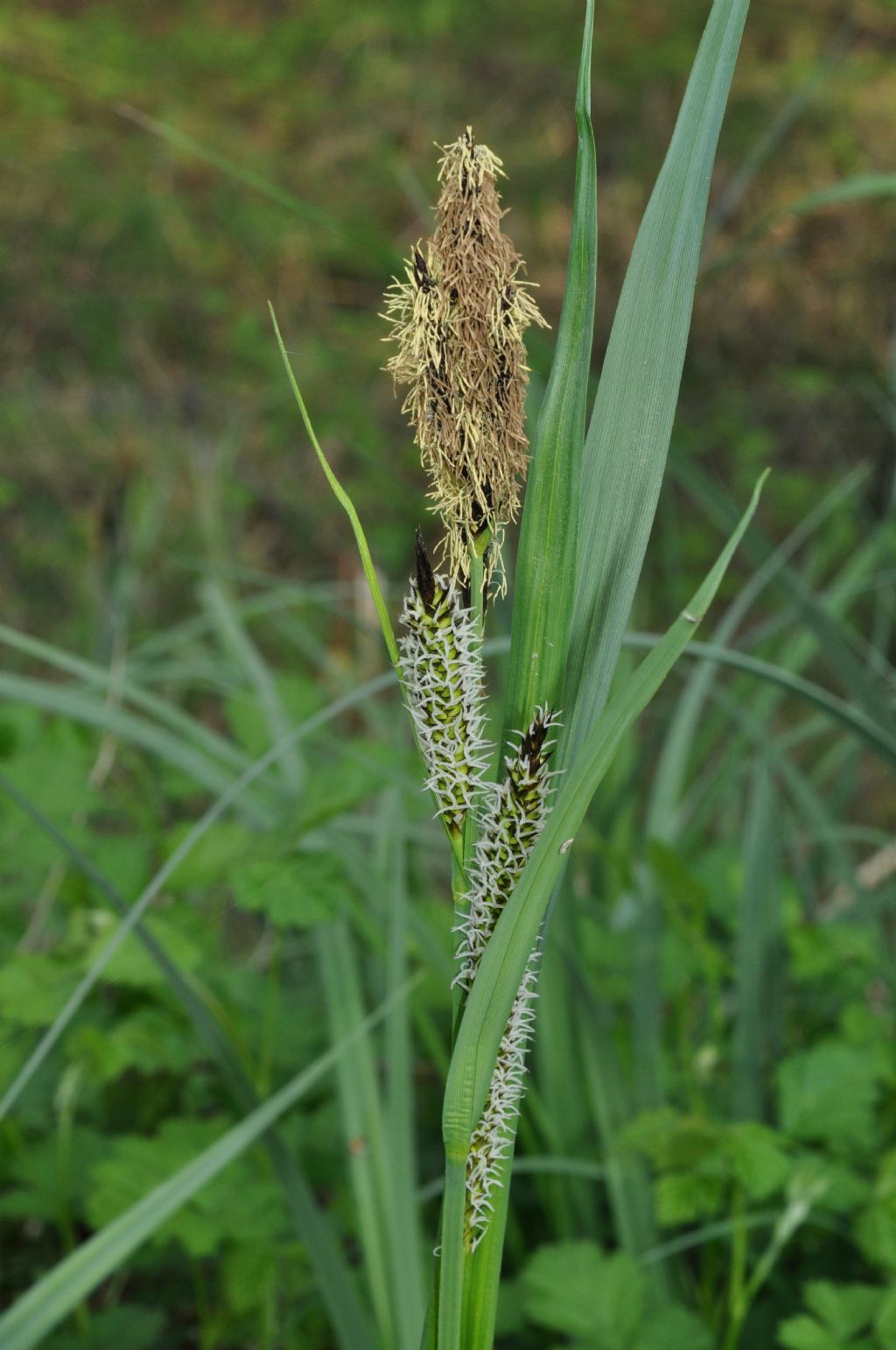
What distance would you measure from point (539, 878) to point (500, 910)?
0.15ft

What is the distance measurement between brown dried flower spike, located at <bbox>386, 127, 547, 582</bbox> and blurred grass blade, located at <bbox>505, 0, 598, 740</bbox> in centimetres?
2

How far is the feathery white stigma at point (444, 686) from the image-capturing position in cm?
49

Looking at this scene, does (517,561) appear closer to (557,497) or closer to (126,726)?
(557,497)

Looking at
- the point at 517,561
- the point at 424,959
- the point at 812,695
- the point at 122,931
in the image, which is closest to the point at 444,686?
the point at 517,561

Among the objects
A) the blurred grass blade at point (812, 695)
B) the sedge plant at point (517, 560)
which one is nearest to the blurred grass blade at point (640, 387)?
the sedge plant at point (517, 560)

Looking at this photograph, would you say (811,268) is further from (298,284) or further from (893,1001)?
(893,1001)

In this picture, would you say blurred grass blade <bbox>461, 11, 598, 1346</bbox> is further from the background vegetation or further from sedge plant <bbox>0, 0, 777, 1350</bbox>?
the background vegetation

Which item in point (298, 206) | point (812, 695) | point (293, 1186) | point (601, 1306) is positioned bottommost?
point (601, 1306)

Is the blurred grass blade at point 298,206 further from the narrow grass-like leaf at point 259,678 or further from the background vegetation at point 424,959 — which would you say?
the narrow grass-like leaf at point 259,678

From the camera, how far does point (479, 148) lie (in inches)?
19.4

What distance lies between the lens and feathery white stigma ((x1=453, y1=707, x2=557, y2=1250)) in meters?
0.49

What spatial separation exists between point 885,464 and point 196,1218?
10.4 feet

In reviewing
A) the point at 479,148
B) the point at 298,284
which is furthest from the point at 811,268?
the point at 479,148

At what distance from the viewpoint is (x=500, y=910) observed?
19.8 inches
